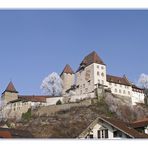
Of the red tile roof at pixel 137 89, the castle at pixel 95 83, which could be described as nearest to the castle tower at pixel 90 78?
the castle at pixel 95 83

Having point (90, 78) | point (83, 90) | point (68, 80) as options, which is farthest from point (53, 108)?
point (68, 80)

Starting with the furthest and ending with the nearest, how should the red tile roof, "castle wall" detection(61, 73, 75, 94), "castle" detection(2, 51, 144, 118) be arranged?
"castle wall" detection(61, 73, 75, 94), "castle" detection(2, 51, 144, 118), the red tile roof

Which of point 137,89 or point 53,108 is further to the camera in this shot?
point 137,89

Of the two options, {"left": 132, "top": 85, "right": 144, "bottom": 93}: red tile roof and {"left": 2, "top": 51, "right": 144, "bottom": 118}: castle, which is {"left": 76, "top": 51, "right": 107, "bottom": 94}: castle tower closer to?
{"left": 2, "top": 51, "right": 144, "bottom": 118}: castle

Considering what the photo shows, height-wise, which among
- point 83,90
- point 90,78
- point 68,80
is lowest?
point 83,90

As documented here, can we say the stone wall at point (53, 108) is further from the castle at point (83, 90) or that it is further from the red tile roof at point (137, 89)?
the red tile roof at point (137, 89)

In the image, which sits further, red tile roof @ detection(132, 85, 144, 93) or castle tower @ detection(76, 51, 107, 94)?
castle tower @ detection(76, 51, 107, 94)

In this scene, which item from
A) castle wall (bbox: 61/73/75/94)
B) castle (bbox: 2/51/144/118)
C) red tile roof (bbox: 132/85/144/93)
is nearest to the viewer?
red tile roof (bbox: 132/85/144/93)

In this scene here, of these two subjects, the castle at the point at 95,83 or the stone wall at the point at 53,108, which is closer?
the stone wall at the point at 53,108

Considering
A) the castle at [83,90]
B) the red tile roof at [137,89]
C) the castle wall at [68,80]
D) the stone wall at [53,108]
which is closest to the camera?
the stone wall at [53,108]

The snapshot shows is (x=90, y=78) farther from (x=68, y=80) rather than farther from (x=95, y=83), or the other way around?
(x=68, y=80)

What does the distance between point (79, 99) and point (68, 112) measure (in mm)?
2670

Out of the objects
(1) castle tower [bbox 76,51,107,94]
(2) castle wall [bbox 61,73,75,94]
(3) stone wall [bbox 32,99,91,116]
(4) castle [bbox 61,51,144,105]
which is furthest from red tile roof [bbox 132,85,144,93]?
(2) castle wall [bbox 61,73,75,94]
